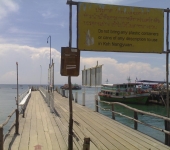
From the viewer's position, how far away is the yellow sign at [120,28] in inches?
247

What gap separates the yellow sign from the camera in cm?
627

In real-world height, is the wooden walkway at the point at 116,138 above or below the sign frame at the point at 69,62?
below

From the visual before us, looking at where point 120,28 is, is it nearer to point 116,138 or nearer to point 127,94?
point 116,138

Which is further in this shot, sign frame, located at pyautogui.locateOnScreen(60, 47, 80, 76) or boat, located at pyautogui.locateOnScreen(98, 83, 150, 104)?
boat, located at pyautogui.locateOnScreen(98, 83, 150, 104)

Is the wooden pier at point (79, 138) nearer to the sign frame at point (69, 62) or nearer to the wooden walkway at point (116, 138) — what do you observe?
the wooden walkway at point (116, 138)

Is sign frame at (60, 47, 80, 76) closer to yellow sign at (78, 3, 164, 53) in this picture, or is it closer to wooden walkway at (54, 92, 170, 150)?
yellow sign at (78, 3, 164, 53)

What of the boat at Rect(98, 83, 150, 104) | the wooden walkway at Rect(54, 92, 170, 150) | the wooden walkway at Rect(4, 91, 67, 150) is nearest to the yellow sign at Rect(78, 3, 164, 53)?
the wooden walkway at Rect(54, 92, 170, 150)

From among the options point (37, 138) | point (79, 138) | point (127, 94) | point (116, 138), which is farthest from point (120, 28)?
point (127, 94)

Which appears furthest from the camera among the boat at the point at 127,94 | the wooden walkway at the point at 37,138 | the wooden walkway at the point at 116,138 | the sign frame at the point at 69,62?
the boat at the point at 127,94

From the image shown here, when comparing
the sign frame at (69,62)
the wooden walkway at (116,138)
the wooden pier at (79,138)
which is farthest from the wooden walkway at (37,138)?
the sign frame at (69,62)

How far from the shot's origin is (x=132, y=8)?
6531 millimetres

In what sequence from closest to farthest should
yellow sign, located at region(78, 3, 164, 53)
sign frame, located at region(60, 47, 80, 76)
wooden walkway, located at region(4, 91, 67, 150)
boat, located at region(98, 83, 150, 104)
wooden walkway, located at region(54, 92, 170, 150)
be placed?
1. sign frame, located at region(60, 47, 80, 76)
2. yellow sign, located at region(78, 3, 164, 53)
3. wooden walkway, located at region(54, 92, 170, 150)
4. wooden walkway, located at region(4, 91, 67, 150)
5. boat, located at region(98, 83, 150, 104)

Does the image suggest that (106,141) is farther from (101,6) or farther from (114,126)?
(101,6)

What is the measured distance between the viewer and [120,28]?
6438mm
